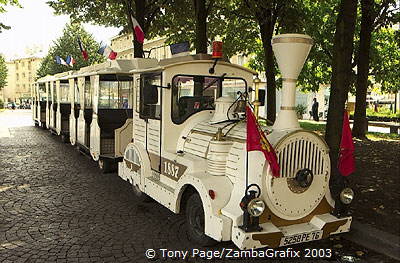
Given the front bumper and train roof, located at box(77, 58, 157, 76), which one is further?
train roof, located at box(77, 58, 157, 76)

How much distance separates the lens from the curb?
4676 mm

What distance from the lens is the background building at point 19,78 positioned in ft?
353

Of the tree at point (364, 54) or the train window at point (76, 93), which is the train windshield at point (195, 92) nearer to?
the train window at point (76, 93)

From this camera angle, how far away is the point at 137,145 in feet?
22.5

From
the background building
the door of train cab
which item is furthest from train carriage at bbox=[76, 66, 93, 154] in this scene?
the background building

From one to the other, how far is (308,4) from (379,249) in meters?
16.4

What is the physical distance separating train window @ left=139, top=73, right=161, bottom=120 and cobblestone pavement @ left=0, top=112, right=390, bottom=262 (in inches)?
65.6

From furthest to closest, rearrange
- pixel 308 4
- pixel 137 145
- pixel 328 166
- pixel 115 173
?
pixel 308 4, pixel 115 173, pixel 137 145, pixel 328 166

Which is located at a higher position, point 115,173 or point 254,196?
point 254,196

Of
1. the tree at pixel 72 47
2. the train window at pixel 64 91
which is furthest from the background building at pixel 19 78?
the train window at pixel 64 91

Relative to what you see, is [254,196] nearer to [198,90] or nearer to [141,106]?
[198,90]

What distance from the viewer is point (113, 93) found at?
9.64m

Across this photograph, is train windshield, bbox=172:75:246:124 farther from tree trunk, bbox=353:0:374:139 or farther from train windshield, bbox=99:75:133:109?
tree trunk, bbox=353:0:374:139

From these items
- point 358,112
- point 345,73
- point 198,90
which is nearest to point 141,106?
point 198,90
